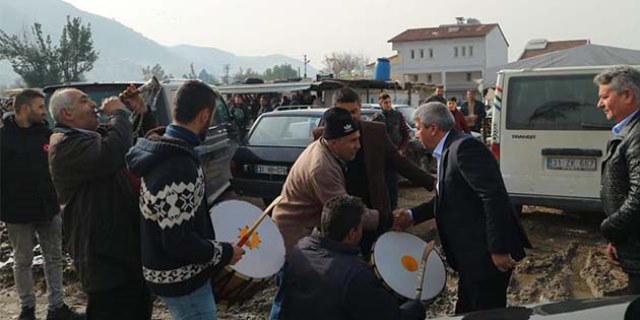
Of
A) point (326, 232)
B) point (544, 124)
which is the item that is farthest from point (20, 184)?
point (544, 124)

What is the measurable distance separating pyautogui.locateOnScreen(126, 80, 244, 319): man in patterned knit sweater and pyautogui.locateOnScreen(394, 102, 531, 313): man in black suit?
1.24 m

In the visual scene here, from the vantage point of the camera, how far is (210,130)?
784 centimetres

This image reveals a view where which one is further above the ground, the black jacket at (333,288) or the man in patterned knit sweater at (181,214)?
the man in patterned knit sweater at (181,214)

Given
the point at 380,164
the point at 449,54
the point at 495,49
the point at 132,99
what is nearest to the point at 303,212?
the point at 380,164

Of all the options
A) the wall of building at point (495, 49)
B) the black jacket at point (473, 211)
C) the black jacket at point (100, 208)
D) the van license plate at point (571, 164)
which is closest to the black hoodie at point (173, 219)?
the black jacket at point (100, 208)

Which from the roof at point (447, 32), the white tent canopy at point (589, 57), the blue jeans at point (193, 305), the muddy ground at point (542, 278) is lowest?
the muddy ground at point (542, 278)

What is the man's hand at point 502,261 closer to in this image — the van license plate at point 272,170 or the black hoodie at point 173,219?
the black hoodie at point 173,219

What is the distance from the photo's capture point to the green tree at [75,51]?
44.7 metres

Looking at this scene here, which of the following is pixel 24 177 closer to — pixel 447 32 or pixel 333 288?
pixel 333 288

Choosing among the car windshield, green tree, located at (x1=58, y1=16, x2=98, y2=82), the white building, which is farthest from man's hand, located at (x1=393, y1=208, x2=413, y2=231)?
the white building

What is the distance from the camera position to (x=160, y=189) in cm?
241

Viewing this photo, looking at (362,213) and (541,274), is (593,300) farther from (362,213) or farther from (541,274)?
(541,274)

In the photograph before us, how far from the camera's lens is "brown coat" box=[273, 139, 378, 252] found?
10.3ft

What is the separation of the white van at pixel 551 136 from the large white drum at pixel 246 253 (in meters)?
4.34
